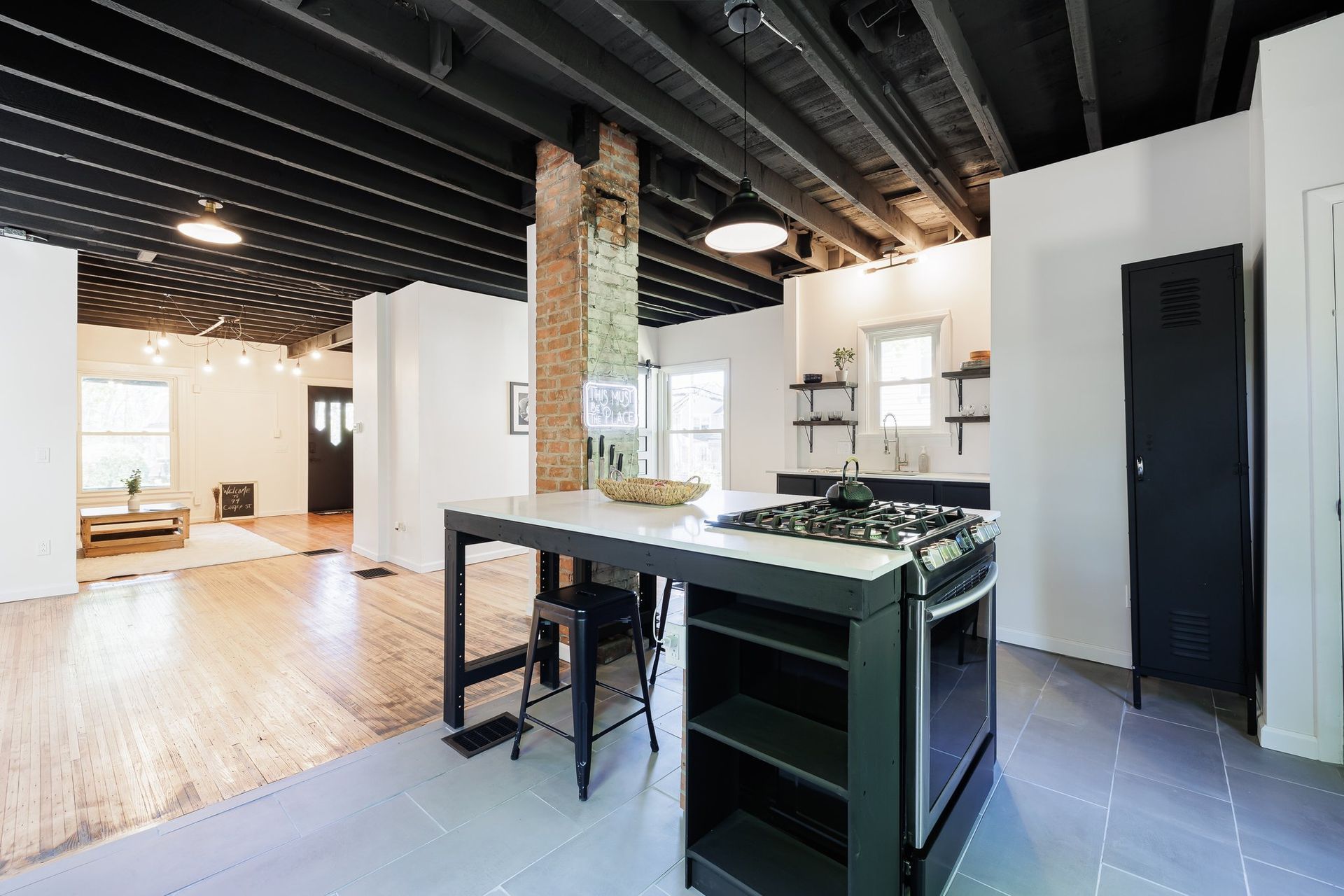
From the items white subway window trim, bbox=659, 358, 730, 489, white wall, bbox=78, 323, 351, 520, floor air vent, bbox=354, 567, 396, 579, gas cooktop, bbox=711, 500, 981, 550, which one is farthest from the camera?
white wall, bbox=78, 323, 351, 520

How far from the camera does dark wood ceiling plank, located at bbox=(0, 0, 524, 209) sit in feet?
8.01

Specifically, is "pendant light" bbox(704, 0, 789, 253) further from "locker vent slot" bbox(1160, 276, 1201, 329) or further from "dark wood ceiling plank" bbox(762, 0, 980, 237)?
"locker vent slot" bbox(1160, 276, 1201, 329)

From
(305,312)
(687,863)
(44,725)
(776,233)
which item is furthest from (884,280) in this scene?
(305,312)

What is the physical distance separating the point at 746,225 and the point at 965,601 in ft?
5.81

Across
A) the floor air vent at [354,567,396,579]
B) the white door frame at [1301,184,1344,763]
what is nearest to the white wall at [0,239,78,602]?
the floor air vent at [354,567,396,579]

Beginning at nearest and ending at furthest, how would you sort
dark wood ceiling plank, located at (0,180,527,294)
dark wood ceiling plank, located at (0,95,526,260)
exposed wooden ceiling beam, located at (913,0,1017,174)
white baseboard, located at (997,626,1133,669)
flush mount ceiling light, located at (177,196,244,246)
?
exposed wooden ceiling beam, located at (913,0,1017,174) → dark wood ceiling plank, located at (0,95,526,260) → white baseboard, located at (997,626,1133,669) → flush mount ceiling light, located at (177,196,244,246) → dark wood ceiling plank, located at (0,180,527,294)

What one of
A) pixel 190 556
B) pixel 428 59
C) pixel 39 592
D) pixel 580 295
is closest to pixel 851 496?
pixel 580 295

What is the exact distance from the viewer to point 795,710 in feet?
5.64

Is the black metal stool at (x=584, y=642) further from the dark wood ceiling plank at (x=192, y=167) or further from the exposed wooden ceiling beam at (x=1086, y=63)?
the dark wood ceiling plank at (x=192, y=167)

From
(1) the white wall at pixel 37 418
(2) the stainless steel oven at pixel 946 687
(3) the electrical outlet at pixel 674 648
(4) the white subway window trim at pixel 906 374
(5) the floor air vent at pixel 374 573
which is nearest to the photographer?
(2) the stainless steel oven at pixel 946 687

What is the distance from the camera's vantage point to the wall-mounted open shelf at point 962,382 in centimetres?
456

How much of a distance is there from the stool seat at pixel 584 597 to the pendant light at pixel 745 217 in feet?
5.45

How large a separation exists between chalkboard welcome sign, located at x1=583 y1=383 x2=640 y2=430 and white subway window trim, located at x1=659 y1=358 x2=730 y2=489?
370 centimetres

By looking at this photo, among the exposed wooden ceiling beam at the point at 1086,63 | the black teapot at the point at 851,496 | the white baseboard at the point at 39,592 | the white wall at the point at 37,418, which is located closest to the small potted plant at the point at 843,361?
the exposed wooden ceiling beam at the point at 1086,63
